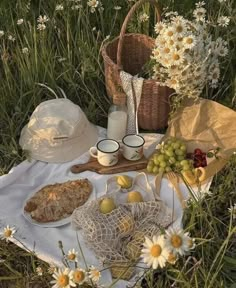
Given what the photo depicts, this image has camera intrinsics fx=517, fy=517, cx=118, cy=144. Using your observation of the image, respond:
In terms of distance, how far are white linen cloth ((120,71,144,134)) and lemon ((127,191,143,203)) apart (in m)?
0.49

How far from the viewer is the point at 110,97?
2.80 metres

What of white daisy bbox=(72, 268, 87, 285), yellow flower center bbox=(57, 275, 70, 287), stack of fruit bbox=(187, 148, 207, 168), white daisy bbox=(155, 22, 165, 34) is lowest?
stack of fruit bbox=(187, 148, 207, 168)

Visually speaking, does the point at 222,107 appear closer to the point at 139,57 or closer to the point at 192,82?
the point at 192,82

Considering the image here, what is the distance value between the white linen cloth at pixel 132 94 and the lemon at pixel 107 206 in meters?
0.59

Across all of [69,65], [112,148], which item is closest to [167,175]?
[112,148]

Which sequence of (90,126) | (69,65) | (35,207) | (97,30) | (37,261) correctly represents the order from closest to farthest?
(37,261), (35,207), (90,126), (69,65), (97,30)

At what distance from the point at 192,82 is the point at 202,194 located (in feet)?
1.99

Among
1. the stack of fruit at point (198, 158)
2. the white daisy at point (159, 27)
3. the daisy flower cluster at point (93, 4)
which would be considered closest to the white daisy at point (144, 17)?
the daisy flower cluster at point (93, 4)

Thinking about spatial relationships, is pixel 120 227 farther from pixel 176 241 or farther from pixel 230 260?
pixel 176 241

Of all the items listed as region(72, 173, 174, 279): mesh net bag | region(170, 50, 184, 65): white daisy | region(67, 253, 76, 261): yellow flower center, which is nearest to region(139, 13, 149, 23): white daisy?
region(170, 50, 184, 65): white daisy

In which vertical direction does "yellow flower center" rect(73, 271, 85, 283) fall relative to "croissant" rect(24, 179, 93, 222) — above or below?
above

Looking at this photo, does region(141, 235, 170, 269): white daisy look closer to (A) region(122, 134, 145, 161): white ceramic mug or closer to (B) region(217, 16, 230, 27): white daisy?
(A) region(122, 134, 145, 161): white ceramic mug

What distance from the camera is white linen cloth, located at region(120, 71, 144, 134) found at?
2561 mm

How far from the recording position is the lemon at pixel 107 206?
2191 mm
